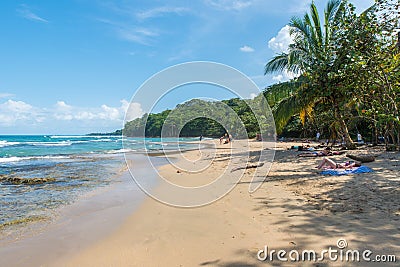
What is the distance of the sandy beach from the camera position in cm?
315

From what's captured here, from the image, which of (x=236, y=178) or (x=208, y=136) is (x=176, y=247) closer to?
(x=236, y=178)

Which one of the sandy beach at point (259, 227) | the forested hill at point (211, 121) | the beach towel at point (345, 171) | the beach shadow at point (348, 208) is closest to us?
→ the sandy beach at point (259, 227)

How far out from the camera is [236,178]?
8.17 metres

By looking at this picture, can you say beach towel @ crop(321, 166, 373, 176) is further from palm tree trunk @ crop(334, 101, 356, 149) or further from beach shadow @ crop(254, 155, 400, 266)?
palm tree trunk @ crop(334, 101, 356, 149)

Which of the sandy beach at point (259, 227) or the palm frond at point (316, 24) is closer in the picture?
the sandy beach at point (259, 227)

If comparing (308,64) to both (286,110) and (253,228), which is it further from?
(253,228)

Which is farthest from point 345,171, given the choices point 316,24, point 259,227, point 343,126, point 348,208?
point 316,24

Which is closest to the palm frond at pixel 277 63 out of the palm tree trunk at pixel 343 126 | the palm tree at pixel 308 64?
the palm tree at pixel 308 64

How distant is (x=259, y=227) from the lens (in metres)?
3.95

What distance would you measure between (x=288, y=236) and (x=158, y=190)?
492 cm

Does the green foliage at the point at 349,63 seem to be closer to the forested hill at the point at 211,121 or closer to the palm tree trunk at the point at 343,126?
the palm tree trunk at the point at 343,126

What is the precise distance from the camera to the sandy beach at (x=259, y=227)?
315 centimetres

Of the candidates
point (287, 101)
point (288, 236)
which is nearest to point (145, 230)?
point (288, 236)

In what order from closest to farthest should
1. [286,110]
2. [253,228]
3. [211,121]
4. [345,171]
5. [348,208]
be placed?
[253,228] < [348,208] < [345,171] < [286,110] < [211,121]
